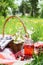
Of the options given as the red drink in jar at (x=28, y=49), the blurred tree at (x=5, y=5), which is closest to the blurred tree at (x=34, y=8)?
the blurred tree at (x=5, y=5)

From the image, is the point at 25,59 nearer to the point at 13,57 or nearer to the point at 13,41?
the point at 13,57

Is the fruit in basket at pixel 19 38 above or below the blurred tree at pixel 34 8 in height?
above

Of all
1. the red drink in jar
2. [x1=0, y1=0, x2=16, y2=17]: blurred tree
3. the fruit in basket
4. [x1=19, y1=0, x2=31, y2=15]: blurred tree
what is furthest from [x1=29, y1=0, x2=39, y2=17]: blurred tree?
the red drink in jar

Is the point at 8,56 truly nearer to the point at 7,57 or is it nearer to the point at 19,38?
the point at 7,57

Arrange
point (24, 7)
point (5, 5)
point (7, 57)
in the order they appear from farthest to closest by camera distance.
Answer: point (24, 7) < point (5, 5) < point (7, 57)

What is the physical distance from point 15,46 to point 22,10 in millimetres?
5303

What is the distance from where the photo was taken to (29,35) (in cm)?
160

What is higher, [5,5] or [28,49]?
[28,49]

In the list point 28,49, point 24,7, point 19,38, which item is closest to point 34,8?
point 24,7

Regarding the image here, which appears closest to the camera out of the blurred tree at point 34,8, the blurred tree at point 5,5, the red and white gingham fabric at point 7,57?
the red and white gingham fabric at point 7,57

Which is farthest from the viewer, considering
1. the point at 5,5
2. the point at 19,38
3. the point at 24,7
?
the point at 24,7

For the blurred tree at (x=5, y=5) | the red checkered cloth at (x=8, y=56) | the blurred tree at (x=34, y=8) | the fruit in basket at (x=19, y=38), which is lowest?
the blurred tree at (x=34, y=8)

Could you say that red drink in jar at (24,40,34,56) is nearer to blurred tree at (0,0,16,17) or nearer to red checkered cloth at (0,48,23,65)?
red checkered cloth at (0,48,23,65)

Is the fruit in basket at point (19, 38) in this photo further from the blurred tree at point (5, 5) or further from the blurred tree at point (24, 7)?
the blurred tree at point (24, 7)
